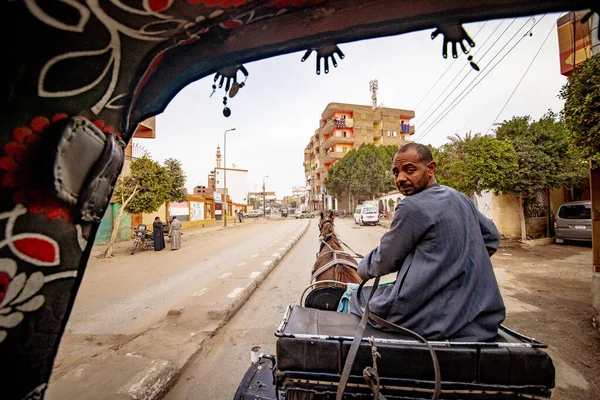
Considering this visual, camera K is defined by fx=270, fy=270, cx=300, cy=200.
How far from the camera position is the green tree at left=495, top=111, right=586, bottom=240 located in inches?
388

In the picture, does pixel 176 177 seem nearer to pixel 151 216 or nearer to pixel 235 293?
pixel 151 216

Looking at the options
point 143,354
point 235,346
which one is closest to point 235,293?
point 235,346

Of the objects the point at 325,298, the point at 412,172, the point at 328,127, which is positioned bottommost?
the point at 325,298

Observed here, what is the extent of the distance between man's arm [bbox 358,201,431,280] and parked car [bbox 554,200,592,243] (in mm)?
11956

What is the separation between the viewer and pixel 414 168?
5.58 ft

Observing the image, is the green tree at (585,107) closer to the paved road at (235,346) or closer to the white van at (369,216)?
the paved road at (235,346)

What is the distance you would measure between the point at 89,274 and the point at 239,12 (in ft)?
29.0

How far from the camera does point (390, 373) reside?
1.38 metres

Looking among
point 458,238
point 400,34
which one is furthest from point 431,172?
point 400,34

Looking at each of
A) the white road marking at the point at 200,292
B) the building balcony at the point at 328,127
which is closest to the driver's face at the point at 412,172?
the white road marking at the point at 200,292

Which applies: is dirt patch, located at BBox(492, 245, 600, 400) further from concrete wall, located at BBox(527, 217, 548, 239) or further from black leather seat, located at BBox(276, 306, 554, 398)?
concrete wall, located at BBox(527, 217, 548, 239)

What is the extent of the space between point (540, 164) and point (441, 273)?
11734mm

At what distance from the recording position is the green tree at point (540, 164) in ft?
32.3

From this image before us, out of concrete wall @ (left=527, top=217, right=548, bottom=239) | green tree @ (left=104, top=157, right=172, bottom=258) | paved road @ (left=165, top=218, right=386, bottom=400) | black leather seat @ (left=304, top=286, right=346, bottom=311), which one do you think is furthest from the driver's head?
concrete wall @ (left=527, top=217, right=548, bottom=239)
